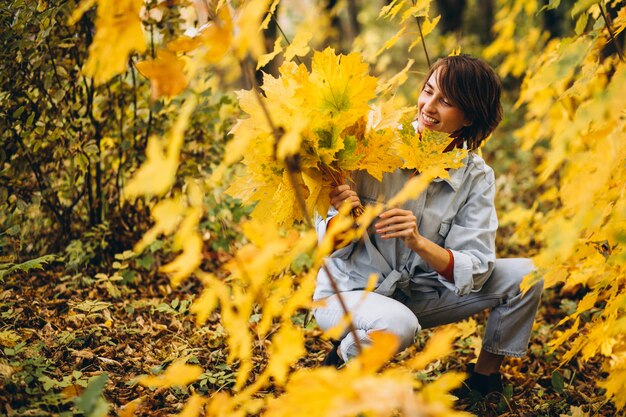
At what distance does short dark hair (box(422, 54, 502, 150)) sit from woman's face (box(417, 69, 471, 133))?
2 cm

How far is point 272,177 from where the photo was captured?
1452 mm

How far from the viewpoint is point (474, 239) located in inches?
73.5

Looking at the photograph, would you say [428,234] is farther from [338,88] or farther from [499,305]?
[338,88]

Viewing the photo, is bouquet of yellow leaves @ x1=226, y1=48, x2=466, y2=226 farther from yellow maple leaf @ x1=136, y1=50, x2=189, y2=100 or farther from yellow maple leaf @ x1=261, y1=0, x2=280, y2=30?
yellow maple leaf @ x1=136, y1=50, x2=189, y2=100

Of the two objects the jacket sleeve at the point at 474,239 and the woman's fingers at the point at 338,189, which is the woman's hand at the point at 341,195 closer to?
the woman's fingers at the point at 338,189

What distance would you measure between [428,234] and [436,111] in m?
0.44

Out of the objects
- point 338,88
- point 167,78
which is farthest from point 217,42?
point 338,88

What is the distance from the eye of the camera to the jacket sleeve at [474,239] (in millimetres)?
1788

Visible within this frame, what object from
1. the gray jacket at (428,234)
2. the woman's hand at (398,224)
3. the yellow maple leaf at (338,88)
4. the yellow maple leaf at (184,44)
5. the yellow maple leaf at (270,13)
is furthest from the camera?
the gray jacket at (428,234)

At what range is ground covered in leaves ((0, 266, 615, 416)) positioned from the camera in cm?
→ 155

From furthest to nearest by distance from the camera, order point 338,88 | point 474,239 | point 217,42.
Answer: point 474,239 → point 338,88 → point 217,42

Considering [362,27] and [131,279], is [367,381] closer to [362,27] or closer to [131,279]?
[131,279]

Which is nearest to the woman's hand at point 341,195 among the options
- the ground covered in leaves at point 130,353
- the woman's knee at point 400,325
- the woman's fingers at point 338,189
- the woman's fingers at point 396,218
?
the woman's fingers at point 338,189

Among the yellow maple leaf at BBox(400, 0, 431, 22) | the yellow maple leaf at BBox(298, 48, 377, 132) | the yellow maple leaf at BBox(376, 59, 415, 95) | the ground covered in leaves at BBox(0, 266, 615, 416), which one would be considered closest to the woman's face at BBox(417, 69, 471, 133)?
the yellow maple leaf at BBox(376, 59, 415, 95)
